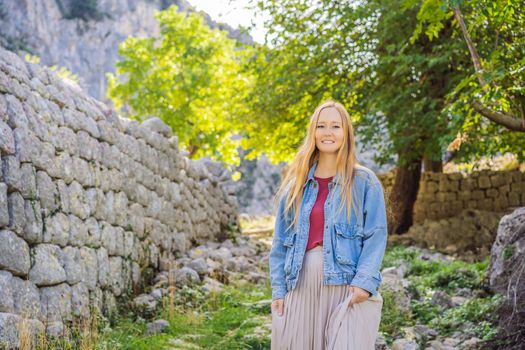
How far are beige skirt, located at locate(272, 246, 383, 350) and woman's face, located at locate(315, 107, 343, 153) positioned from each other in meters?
0.53

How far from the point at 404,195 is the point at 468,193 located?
7.71 ft

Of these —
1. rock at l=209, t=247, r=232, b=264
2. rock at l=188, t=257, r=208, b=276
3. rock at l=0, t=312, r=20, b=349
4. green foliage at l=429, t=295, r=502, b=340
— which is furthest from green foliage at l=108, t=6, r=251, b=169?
rock at l=0, t=312, r=20, b=349

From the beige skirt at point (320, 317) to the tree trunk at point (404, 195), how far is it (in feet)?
36.9

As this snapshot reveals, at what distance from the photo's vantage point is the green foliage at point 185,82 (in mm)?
26234

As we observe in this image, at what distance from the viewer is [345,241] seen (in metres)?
3.13

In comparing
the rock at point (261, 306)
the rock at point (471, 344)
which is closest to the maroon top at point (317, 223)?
the rock at point (471, 344)

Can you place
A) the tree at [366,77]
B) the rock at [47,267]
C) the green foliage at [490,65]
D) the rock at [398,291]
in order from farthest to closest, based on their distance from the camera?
the tree at [366,77] < the rock at [398,291] < the green foliage at [490,65] < the rock at [47,267]

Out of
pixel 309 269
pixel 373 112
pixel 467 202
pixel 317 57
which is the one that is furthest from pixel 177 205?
pixel 467 202

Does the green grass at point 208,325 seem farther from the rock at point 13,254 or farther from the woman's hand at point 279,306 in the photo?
the woman's hand at point 279,306

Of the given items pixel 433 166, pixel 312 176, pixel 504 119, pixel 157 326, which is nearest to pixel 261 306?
pixel 157 326

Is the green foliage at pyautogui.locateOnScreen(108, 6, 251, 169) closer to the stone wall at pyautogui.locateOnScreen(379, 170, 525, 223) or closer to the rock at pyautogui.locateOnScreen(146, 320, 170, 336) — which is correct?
the stone wall at pyautogui.locateOnScreen(379, 170, 525, 223)

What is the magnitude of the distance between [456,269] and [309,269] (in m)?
5.69

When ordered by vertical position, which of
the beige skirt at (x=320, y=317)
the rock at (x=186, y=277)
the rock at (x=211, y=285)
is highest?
the beige skirt at (x=320, y=317)

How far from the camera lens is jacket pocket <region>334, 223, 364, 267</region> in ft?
10.2
